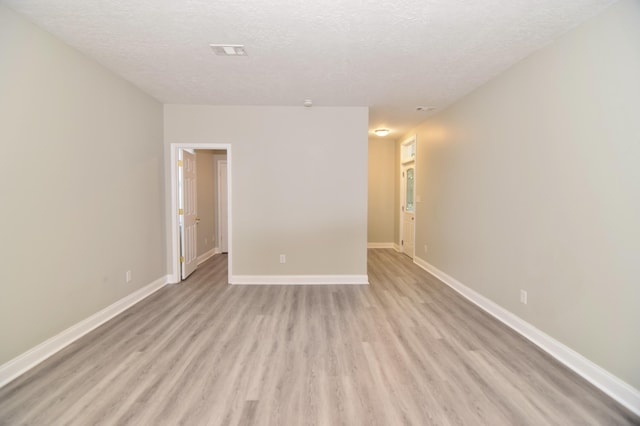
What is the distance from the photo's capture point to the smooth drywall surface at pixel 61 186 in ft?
6.56

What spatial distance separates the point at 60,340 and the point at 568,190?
4.50m

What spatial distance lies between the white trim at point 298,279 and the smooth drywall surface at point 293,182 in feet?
0.26

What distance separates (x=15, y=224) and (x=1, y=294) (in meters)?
0.51

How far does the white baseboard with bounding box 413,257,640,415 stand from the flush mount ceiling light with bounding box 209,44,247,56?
3.75 m

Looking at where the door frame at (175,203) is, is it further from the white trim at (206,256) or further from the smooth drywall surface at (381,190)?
the smooth drywall surface at (381,190)

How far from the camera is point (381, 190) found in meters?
6.96

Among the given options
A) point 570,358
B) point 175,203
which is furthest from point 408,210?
point 175,203

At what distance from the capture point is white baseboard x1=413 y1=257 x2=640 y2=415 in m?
1.75

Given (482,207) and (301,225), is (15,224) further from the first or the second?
(482,207)

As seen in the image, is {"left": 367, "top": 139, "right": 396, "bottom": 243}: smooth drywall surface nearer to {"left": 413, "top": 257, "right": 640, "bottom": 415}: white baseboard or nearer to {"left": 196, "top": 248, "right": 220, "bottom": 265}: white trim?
{"left": 413, "top": 257, "right": 640, "bottom": 415}: white baseboard

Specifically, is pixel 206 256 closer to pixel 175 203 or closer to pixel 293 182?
pixel 175 203

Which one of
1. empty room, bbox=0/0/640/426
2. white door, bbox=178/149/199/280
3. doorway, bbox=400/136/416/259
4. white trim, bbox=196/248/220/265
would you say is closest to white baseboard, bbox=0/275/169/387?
empty room, bbox=0/0/640/426

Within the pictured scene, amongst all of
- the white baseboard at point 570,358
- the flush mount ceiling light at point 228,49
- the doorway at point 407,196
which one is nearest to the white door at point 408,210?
the doorway at point 407,196

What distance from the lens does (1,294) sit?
1.93m
